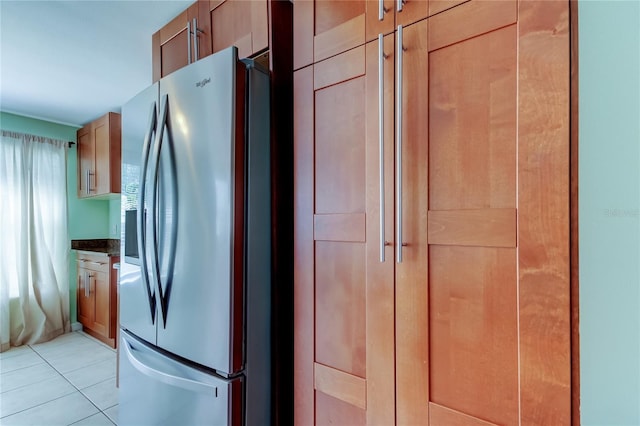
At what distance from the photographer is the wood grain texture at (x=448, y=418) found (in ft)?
2.68

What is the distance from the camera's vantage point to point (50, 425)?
2.00m

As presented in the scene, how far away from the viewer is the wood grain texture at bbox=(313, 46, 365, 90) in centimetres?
102

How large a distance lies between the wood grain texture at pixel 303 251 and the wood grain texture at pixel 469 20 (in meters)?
0.44

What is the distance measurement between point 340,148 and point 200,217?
0.56 m

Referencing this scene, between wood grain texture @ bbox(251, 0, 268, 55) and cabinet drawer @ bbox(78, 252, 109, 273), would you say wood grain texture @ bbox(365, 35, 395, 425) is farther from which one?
cabinet drawer @ bbox(78, 252, 109, 273)

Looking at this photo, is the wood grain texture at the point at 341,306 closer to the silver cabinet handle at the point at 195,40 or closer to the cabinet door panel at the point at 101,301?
the silver cabinet handle at the point at 195,40

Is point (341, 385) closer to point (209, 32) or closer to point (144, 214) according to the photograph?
point (144, 214)

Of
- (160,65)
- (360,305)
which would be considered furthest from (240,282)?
(160,65)

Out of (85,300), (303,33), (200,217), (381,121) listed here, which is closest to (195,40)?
(303,33)

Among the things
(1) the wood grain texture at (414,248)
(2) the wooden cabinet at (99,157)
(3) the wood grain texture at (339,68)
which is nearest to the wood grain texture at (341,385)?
(1) the wood grain texture at (414,248)

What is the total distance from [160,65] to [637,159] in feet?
6.97

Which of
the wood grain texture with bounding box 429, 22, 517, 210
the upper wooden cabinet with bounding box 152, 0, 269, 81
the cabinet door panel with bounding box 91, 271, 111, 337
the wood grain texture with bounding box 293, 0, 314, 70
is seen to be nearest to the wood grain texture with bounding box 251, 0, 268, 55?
the upper wooden cabinet with bounding box 152, 0, 269, 81

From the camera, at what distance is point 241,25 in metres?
1.38

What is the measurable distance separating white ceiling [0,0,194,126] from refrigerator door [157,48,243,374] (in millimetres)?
791
